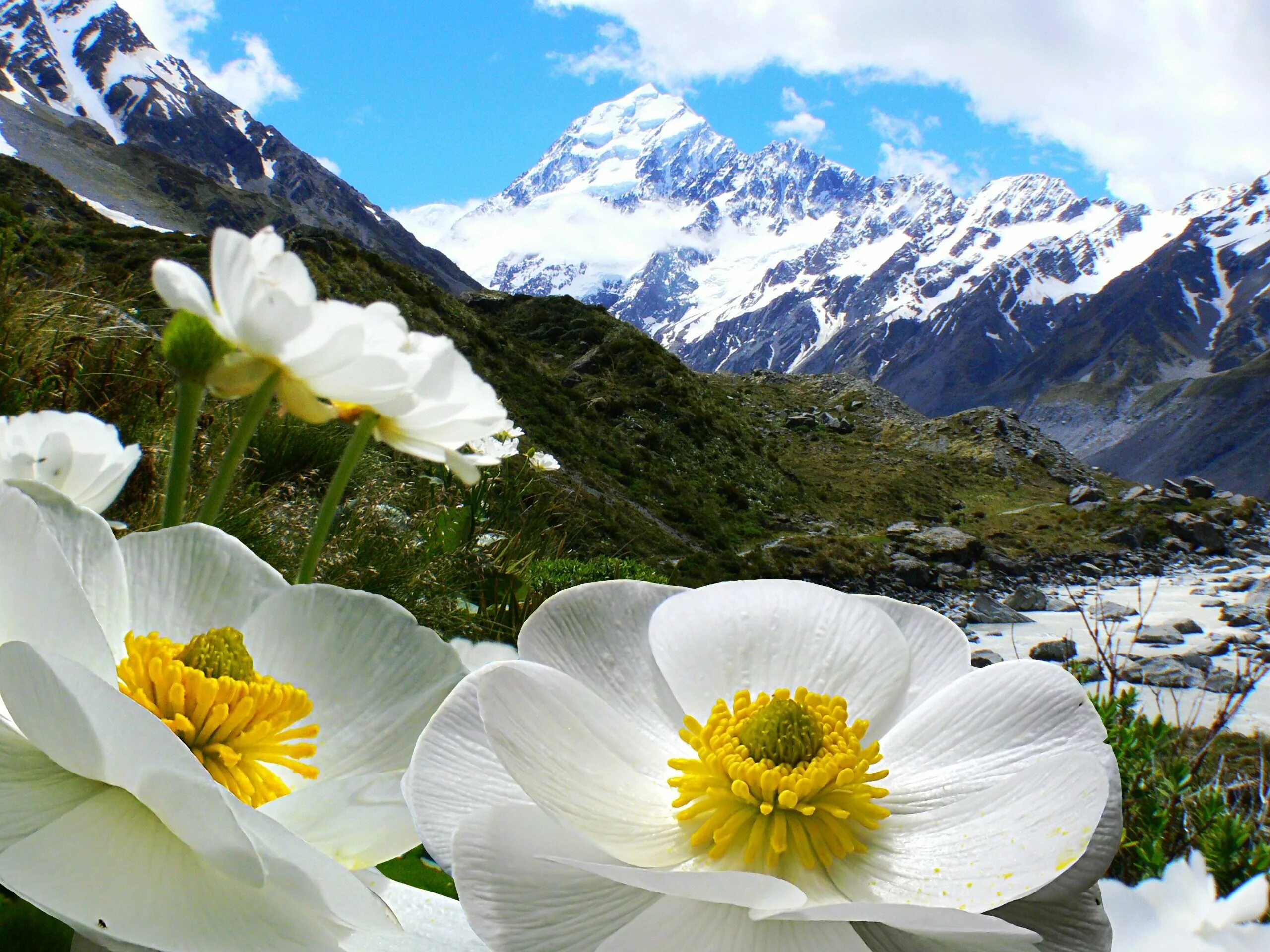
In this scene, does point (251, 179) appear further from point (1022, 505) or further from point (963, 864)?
point (963, 864)

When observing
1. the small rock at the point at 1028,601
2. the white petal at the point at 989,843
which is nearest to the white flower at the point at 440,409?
the white petal at the point at 989,843

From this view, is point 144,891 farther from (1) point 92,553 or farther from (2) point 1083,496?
(2) point 1083,496

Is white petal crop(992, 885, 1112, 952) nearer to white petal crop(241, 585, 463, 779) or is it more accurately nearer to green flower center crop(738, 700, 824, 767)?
green flower center crop(738, 700, 824, 767)

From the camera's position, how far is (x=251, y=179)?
12575 centimetres

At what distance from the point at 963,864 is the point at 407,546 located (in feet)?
12.9

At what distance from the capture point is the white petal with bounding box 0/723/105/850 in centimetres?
36

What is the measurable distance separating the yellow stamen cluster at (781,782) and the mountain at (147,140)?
78261 millimetres

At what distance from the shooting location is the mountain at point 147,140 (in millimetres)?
75562

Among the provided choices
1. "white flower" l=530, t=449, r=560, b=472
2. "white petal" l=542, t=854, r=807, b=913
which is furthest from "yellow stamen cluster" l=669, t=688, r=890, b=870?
"white flower" l=530, t=449, r=560, b=472

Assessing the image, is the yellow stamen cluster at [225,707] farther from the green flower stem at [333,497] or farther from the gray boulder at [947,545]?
the gray boulder at [947,545]

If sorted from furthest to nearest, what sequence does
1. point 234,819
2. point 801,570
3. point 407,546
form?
point 801,570, point 407,546, point 234,819

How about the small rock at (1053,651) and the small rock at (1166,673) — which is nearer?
the small rock at (1166,673)

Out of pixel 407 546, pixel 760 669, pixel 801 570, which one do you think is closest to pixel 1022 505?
pixel 801 570

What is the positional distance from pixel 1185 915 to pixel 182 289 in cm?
61
